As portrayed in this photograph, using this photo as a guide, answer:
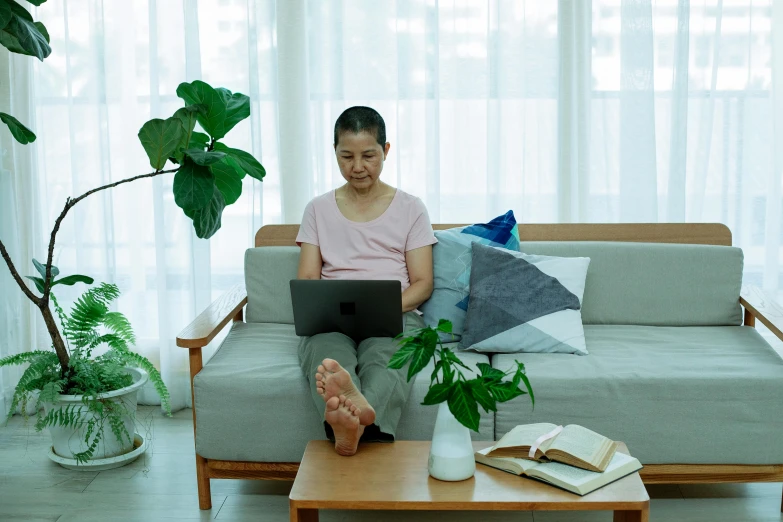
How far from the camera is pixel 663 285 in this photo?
2844mm

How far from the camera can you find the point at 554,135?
330 cm

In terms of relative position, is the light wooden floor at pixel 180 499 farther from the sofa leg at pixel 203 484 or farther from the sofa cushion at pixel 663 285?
the sofa cushion at pixel 663 285

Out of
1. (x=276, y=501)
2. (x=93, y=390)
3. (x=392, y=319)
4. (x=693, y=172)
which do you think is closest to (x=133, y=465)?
(x=93, y=390)

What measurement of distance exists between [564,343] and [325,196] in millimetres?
921

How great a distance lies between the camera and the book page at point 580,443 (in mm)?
1817

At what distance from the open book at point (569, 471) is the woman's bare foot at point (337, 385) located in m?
0.28

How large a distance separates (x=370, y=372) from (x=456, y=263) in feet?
2.22

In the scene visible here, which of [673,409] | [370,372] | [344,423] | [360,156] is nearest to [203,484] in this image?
[370,372]

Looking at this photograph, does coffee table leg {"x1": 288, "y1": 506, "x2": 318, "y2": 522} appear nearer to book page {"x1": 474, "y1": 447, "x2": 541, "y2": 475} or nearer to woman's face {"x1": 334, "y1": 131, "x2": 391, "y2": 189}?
book page {"x1": 474, "y1": 447, "x2": 541, "y2": 475}

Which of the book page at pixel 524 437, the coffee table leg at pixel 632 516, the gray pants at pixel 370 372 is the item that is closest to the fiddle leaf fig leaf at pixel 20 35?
the gray pants at pixel 370 372

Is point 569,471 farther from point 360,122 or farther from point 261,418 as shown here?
point 360,122

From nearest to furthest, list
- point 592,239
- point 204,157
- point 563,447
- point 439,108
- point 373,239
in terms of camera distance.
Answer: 1. point 563,447
2. point 204,157
3. point 373,239
4. point 592,239
5. point 439,108

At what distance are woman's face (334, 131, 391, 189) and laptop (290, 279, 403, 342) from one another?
48cm

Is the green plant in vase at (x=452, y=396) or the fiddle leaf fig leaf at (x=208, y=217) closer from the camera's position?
the green plant in vase at (x=452, y=396)
